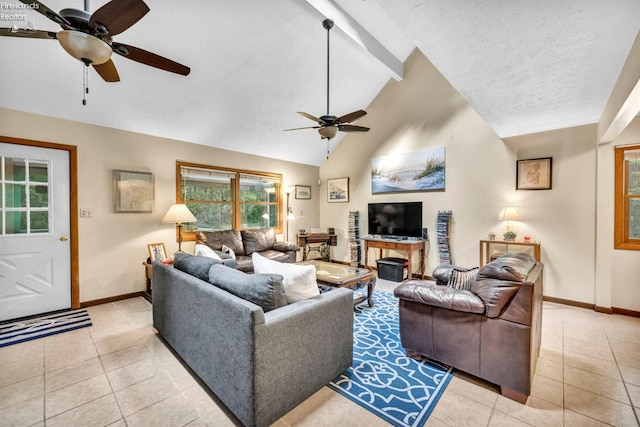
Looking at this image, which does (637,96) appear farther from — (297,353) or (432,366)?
(297,353)

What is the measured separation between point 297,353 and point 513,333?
1.43m

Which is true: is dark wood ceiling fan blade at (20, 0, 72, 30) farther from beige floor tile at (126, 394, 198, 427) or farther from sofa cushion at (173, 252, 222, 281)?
beige floor tile at (126, 394, 198, 427)

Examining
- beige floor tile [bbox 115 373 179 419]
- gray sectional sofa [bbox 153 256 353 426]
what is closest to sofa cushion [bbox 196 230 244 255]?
gray sectional sofa [bbox 153 256 353 426]

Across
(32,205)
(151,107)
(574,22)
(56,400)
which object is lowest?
(56,400)

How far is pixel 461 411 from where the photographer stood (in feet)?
5.63

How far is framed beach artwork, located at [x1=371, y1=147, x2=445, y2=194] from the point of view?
477 centimetres

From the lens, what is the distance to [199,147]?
470cm

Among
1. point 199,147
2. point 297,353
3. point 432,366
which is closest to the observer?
point 297,353

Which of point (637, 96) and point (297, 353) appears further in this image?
point (637, 96)

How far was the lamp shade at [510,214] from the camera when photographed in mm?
3814

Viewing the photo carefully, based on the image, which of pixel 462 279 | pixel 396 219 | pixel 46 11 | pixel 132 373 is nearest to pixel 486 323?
pixel 462 279

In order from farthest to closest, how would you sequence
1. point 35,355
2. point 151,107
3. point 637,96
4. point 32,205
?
point 151,107, point 32,205, point 35,355, point 637,96

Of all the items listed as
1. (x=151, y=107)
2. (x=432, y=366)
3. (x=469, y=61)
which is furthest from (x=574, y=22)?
(x=151, y=107)

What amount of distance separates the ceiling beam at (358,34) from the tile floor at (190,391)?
12.4 ft
